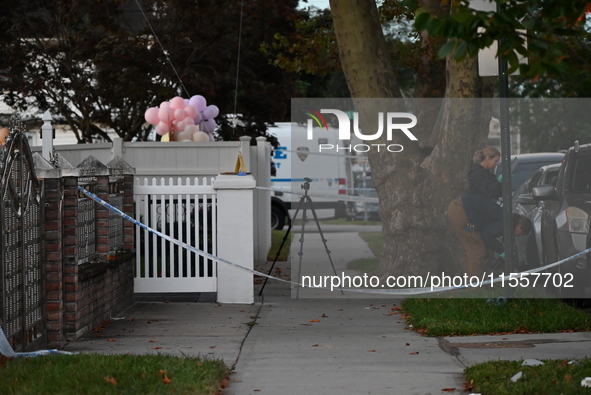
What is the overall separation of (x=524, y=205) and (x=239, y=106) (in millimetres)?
10102

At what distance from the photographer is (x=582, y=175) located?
37.3ft

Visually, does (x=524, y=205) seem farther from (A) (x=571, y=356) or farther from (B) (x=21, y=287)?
(B) (x=21, y=287)

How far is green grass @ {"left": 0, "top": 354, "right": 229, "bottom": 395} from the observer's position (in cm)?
613

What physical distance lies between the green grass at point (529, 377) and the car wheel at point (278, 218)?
58.7 ft

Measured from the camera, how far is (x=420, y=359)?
24.8 ft

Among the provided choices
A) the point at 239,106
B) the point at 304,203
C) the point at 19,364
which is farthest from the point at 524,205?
the point at 239,106

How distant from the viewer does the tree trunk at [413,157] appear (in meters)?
12.2

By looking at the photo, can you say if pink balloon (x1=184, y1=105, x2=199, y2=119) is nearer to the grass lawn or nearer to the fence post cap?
the fence post cap

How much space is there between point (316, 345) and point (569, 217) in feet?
13.0

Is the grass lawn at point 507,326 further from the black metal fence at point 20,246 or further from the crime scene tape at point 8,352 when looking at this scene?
the black metal fence at point 20,246

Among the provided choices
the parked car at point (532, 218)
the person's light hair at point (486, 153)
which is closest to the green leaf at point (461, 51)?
the person's light hair at point (486, 153)

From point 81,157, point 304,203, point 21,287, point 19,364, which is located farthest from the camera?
point 81,157

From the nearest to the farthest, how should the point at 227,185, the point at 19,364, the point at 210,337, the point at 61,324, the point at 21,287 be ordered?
→ the point at 19,364 < the point at 21,287 < the point at 61,324 < the point at 210,337 < the point at 227,185

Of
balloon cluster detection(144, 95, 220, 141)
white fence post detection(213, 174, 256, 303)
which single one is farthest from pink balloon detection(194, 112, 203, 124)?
white fence post detection(213, 174, 256, 303)
